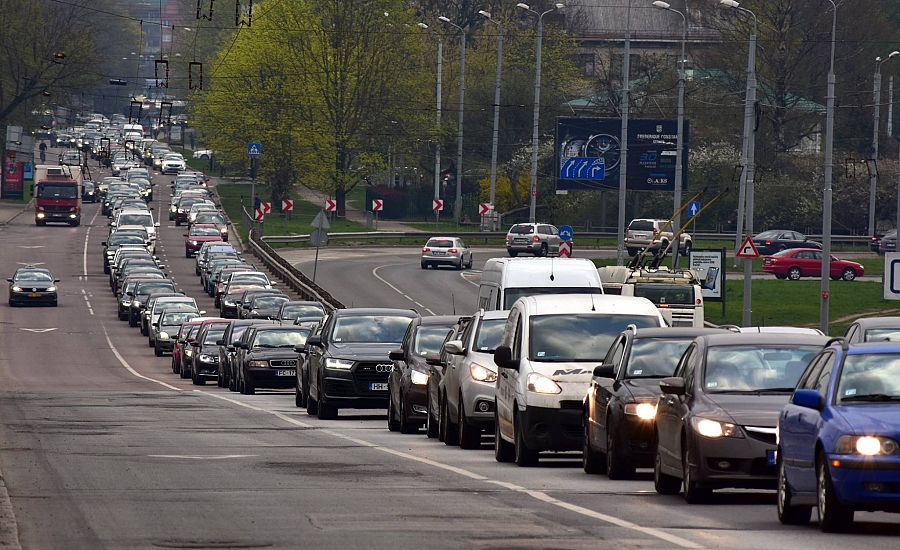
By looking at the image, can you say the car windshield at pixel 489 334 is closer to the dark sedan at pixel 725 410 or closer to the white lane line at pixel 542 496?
the white lane line at pixel 542 496

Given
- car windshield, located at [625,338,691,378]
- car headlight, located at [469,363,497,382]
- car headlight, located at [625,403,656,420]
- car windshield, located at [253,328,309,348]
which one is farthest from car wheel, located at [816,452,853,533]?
car windshield, located at [253,328,309,348]

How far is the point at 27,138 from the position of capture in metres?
130

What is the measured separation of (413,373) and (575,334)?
5611mm

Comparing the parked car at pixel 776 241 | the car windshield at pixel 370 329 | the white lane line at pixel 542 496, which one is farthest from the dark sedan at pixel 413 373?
the parked car at pixel 776 241

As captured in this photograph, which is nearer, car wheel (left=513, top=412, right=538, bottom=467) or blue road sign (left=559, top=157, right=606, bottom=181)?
car wheel (left=513, top=412, right=538, bottom=467)

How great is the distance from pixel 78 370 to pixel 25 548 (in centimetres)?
3731

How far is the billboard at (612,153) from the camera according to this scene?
297ft

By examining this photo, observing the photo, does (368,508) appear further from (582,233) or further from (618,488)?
(582,233)

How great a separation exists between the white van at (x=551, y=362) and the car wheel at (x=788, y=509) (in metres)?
5.43

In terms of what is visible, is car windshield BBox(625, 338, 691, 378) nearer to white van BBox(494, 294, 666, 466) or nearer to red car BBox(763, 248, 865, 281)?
white van BBox(494, 294, 666, 466)

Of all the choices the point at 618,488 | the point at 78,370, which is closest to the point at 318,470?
the point at 618,488

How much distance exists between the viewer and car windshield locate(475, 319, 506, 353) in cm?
2236

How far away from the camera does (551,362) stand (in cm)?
1922

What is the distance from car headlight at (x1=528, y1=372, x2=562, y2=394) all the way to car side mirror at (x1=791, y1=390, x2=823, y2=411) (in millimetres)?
6356
